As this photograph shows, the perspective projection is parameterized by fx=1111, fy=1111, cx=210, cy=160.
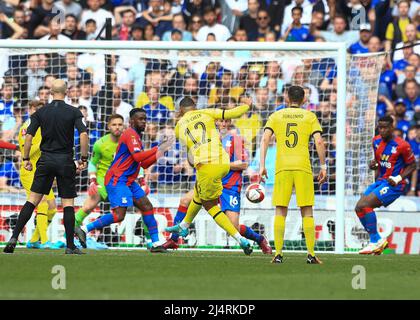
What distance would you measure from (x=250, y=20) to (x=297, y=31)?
3.34 feet

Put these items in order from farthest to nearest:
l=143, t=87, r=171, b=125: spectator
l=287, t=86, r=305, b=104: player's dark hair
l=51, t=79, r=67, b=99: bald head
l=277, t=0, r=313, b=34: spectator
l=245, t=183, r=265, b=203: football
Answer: l=277, t=0, r=313, b=34: spectator → l=143, t=87, r=171, b=125: spectator → l=245, t=183, r=265, b=203: football → l=51, t=79, r=67, b=99: bald head → l=287, t=86, r=305, b=104: player's dark hair

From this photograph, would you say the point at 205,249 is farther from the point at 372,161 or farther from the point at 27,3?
the point at 27,3

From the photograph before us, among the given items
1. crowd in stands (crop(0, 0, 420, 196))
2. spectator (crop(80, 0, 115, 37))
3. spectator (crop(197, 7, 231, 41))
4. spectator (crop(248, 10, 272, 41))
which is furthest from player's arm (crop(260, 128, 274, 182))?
spectator (crop(80, 0, 115, 37))

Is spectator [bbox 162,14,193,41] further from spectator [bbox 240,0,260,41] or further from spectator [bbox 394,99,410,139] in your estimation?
spectator [bbox 394,99,410,139]

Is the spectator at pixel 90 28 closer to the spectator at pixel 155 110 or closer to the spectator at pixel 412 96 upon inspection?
the spectator at pixel 155 110

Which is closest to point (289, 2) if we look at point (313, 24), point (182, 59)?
point (313, 24)

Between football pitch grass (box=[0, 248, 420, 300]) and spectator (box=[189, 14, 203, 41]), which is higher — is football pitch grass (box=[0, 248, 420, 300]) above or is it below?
below

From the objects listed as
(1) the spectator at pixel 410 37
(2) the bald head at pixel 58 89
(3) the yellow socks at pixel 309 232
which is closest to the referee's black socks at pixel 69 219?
(2) the bald head at pixel 58 89

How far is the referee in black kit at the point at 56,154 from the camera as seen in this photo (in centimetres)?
1419

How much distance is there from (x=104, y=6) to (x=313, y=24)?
448 centimetres

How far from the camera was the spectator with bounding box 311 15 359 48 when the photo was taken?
73.3ft

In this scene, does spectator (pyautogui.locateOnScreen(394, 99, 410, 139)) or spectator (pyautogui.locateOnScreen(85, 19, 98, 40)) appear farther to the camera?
spectator (pyautogui.locateOnScreen(85, 19, 98, 40))

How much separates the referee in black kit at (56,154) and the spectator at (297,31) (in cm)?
906

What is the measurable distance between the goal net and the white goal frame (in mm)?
851
